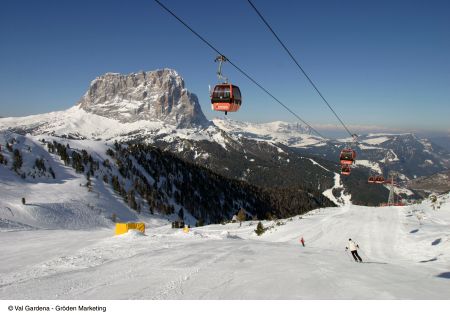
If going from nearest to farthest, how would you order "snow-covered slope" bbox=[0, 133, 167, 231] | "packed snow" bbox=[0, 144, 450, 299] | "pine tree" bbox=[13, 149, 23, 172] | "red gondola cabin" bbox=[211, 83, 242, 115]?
"packed snow" bbox=[0, 144, 450, 299], "red gondola cabin" bbox=[211, 83, 242, 115], "snow-covered slope" bbox=[0, 133, 167, 231], "pine tree" bbox=[13, 149, 23, 172]

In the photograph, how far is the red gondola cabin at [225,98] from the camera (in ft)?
91.1

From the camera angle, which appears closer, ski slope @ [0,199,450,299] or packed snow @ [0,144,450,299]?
ski slope @ [0,199,450,299]

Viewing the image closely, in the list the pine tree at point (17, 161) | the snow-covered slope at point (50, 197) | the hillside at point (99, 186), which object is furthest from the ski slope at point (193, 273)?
the pine tree at point (17, 161)

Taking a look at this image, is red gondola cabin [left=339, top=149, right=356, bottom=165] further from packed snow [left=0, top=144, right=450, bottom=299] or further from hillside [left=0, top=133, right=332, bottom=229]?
hillside [left=0, top=133, right=332, bottom=229]

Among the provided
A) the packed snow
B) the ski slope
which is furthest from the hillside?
the ski slope

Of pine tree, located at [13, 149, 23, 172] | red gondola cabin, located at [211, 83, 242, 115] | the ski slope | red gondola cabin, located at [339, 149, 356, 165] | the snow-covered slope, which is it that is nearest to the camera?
the ski slope

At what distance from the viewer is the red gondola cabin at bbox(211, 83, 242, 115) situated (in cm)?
2777

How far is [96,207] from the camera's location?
66000 mm

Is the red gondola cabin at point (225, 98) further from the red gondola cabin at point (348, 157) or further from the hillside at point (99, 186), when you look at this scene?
the hillside at point (99, 186)

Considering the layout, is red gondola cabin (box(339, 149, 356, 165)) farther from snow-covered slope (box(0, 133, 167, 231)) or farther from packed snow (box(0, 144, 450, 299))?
snow-covered slope (box(0, 133, 167, 231))

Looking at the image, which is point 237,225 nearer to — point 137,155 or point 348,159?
point 348,159

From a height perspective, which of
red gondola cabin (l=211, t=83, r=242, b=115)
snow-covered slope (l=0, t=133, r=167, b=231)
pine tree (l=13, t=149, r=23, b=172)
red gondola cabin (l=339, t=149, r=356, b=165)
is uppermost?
red gondola cabin (l=211, t=83, r=242, b=115)

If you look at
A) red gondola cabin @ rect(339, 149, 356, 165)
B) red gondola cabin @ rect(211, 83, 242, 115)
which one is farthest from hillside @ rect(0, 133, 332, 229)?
red gondola cabin @ rect(339, 149, 356, 165)

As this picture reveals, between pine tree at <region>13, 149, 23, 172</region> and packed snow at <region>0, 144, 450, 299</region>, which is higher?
pine tree at <region>13, 149, 23, 172</region>
